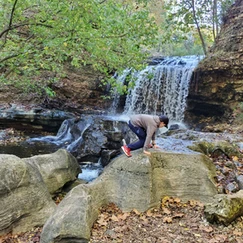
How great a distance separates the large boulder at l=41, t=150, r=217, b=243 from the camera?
418 centimetres

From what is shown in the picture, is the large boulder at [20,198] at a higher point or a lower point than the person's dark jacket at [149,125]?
lower


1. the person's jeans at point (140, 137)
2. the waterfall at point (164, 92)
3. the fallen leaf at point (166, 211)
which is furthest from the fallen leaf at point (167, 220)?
the waterfall at point (164, 92)

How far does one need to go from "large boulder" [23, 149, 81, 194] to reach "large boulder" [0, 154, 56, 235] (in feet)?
2.61

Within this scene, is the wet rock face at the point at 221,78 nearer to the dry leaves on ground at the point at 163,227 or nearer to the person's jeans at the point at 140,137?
the person's jeans at the point at 140,137

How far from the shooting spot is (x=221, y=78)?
12234 millimetres

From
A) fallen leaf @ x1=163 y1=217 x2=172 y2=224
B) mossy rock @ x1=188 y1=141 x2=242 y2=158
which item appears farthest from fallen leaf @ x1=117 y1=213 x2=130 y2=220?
mossy rock @ x1=188 y1=141 x2=242 y2=158

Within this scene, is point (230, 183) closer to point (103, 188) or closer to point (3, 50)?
point (103, 188)

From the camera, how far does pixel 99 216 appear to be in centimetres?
400

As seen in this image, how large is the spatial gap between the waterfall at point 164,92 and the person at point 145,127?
9.58 meters

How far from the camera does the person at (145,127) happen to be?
14.6 feet

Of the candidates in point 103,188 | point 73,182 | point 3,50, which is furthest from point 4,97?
point 103,188

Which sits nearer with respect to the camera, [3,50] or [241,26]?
[3,50]

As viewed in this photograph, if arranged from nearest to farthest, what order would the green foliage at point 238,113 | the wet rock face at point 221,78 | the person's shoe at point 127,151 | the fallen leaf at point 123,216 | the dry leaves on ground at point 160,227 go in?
the dry leaves on ground at point 160,227 < the fallen leaf at point 123,216 < the person's shoe at point 127,151 < the green foliage at point 238,113 < the wet rock face at point 221,78

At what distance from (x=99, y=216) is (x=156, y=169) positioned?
134cm
